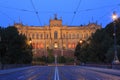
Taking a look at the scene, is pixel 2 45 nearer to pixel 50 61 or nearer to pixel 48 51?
pixel 50 61

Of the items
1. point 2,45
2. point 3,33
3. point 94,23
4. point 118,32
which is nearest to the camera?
point 2,45

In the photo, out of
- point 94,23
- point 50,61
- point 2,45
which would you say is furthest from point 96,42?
point 94,23

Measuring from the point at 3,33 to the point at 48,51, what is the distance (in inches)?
4490

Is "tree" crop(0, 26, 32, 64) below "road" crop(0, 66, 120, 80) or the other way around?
the other way around

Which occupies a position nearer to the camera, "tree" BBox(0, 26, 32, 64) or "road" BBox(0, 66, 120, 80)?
"road" BBox(0, 66, 120, 80)

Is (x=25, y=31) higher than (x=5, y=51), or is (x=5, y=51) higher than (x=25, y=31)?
(x=25, y=31)

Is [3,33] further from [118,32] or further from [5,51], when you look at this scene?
[118,32]

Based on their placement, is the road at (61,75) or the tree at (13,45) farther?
the tree at (13,45)

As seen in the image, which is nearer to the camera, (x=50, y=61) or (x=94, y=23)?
(x=50, y=61)

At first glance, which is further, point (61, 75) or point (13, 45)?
point (13, 45)

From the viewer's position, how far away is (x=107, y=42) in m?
87.3

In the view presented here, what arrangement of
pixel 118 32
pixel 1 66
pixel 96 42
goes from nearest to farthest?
pixel 1 66, pixel 96 42, pixel 118 32

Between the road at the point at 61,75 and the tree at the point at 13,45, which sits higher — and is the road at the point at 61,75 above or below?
below

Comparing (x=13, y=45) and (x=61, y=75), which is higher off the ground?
(x=13, y=45)
